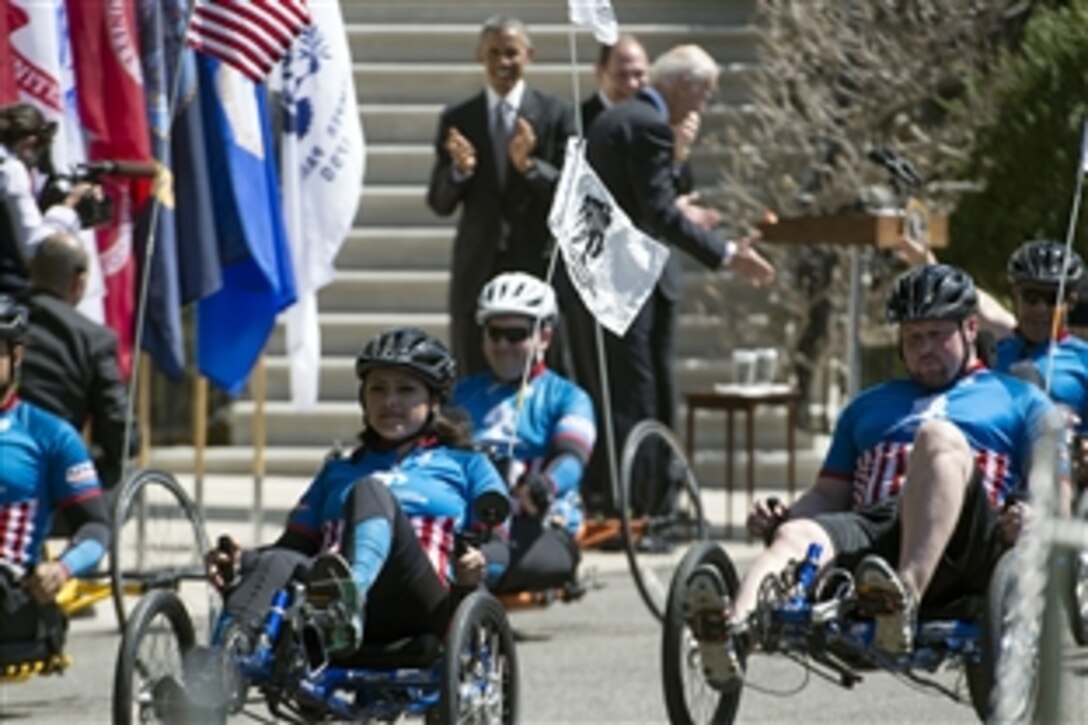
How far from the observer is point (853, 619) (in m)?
8.43

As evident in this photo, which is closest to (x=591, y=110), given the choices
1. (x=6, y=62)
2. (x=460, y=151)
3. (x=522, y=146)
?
(x=460, y=151)

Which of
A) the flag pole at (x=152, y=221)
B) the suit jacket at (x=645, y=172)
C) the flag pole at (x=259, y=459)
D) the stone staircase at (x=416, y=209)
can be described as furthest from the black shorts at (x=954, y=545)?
the stone staircase at (x=416, y=209)

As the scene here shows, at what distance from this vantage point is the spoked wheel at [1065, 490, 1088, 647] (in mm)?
8984

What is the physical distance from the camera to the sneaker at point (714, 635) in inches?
328

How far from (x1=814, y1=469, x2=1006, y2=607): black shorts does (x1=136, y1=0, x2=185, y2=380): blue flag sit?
4701 millimetres

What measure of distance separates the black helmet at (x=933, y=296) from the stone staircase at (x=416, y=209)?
287 inches

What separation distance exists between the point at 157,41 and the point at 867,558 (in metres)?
5.55

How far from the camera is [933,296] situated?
355 inches

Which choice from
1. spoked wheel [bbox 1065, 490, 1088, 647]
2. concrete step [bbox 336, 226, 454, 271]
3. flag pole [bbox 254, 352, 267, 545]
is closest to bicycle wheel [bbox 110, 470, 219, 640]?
flag pole [bbox 254, 352, 267, 545]

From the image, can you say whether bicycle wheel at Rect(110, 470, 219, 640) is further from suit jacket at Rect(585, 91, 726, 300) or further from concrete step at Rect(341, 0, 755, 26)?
concrete step at Rect(341, 0, 755, 26)

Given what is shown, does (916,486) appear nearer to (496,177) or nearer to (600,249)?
(600,249)

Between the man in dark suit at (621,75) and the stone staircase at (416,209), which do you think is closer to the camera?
the man in dark suit at (621,75)

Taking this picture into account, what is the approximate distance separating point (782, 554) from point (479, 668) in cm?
103

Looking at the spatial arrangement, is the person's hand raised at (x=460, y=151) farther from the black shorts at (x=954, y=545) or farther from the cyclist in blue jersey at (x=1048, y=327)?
the black shorts at (x=954, y=545)
